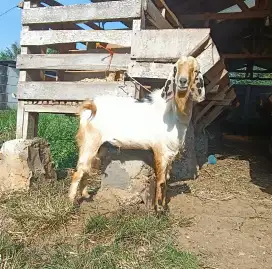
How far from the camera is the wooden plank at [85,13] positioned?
15.8 feet

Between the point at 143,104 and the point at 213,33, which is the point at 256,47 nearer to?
the point at 213,33

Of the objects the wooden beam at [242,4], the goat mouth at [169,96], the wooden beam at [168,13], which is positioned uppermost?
the wooden beam at [242,4]

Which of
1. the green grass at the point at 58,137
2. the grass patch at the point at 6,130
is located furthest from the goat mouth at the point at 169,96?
the grass patch at the point at 6,130

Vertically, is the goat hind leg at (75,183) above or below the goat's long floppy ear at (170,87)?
below

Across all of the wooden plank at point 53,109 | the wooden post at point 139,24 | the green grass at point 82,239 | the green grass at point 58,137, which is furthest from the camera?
the green grass at point 58,137

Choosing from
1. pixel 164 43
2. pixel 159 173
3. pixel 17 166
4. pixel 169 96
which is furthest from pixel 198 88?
pixel 17 166

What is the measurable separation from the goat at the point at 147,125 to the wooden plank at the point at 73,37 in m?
0.92

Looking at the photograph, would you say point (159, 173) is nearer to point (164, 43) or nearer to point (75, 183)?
point (75, 183)

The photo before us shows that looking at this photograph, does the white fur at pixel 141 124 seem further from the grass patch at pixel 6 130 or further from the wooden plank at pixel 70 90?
the grass patch at pixel 6 130

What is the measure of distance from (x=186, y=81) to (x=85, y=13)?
2002 millimetres

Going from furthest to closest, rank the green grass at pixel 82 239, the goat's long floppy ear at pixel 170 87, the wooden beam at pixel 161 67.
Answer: the wooden beam at pixel 161 67 → the goat's long floppy ear at pixel 170 87 → the green grass at pixel 82 239

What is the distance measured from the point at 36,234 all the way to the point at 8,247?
55 cm

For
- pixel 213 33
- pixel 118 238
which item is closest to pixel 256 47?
pixel 213 33

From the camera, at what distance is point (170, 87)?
164 inches
